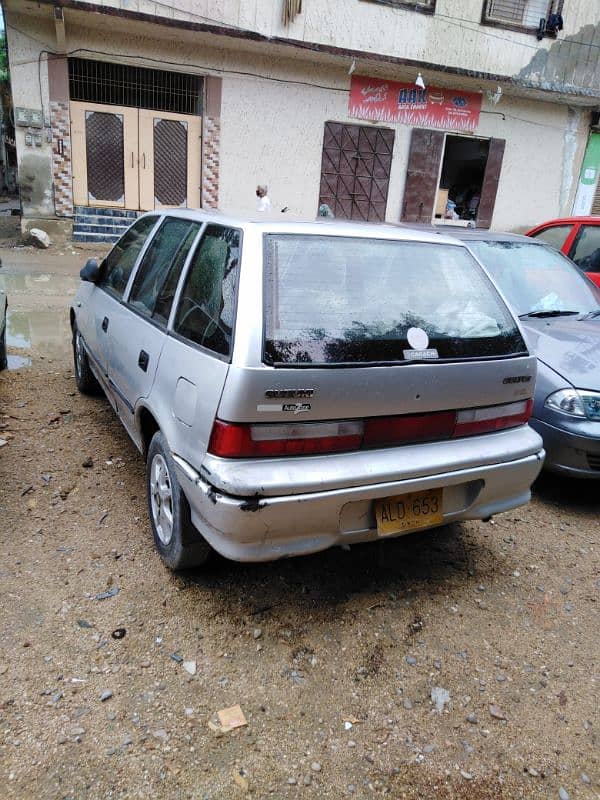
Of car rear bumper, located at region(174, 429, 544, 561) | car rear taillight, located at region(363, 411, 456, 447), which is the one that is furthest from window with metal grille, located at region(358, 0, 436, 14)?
car rear bumper, located at region(174, 429, 544, 561)

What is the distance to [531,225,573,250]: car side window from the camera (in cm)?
617

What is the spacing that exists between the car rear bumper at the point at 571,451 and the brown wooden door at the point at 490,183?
524 inches

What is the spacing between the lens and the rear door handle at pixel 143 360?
2.92m

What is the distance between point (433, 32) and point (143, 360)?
1319 cm

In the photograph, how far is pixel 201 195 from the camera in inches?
505

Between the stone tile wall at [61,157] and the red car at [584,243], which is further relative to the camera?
the stone tile wall at [61,157]

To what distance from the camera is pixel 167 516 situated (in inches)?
110

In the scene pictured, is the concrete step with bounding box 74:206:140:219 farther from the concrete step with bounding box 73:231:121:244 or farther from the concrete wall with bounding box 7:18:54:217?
the concrete wall with bounding box 7:18:54:217

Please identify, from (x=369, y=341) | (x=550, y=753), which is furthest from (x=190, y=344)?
(x=550, y=753)

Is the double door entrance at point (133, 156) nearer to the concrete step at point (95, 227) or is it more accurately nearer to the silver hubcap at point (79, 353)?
the concrete step at point (95, 227)

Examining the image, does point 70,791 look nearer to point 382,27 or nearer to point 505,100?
point 382,27

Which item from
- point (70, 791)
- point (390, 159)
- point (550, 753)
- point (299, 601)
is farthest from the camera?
point (390, 159)

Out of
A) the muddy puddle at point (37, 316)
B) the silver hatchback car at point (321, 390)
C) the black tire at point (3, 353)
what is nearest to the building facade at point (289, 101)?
the muddy puddle at point (37, 316)

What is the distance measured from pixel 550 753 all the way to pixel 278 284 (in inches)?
76.4
